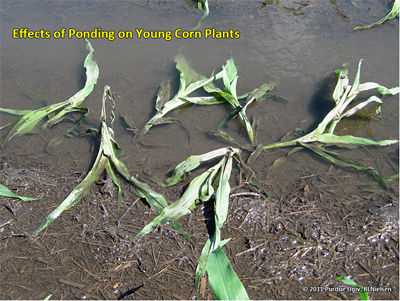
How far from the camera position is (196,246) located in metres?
2.14

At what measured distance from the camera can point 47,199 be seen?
8.15 feet

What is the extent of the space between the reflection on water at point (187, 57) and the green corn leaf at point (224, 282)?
1.26 meters

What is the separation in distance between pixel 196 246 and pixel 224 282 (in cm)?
58

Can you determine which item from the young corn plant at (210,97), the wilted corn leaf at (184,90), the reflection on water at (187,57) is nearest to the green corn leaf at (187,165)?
the reflection on water at (187,57)

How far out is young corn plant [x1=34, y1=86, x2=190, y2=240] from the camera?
230 cm

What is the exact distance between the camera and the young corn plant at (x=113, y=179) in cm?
230

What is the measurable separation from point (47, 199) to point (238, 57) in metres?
2.69

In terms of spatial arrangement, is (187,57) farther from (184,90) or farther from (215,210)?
(215,210)

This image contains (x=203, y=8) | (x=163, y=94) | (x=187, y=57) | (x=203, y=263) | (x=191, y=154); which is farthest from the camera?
(x=203, y=8)

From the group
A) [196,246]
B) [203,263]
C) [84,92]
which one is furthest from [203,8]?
[203,263]

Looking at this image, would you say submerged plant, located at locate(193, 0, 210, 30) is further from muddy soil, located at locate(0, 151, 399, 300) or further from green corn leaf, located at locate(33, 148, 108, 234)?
muddy soil, located at locate(0, 151, 399, 300)

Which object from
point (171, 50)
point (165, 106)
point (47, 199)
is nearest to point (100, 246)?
point (47, 199)

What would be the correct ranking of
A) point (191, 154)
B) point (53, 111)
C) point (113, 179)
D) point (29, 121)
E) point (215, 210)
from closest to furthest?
point (215, 210), point (113, 179), point (191, 154), point (29, 121), point (53, 111)

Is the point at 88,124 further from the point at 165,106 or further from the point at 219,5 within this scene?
the point at 219,5
